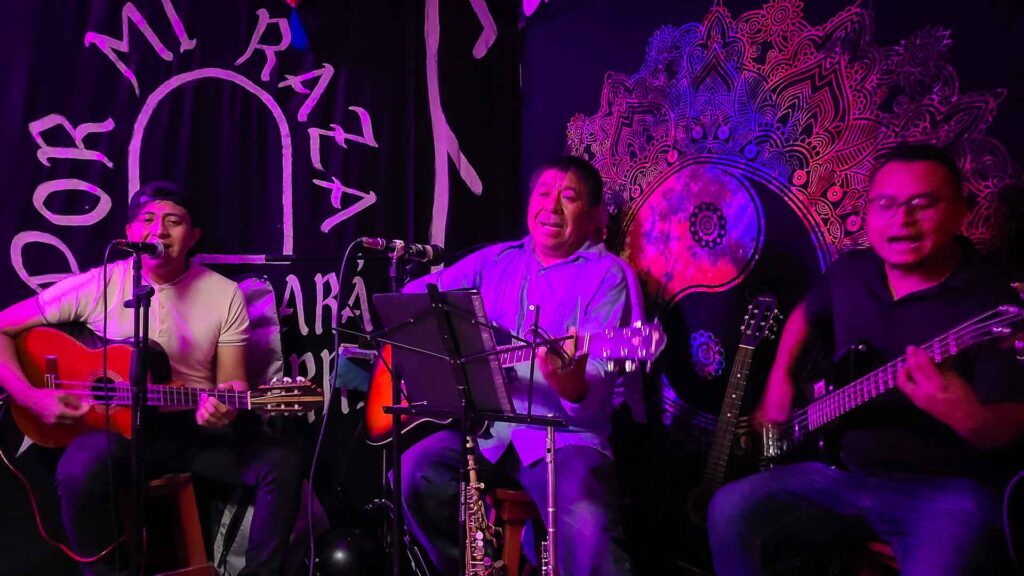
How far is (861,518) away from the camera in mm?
2525

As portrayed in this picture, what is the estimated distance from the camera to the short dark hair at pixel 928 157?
2.57 m

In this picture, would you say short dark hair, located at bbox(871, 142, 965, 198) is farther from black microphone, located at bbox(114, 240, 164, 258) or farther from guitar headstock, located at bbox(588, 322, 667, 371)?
black microphone, located at bbox(114, 240, 164, 258)

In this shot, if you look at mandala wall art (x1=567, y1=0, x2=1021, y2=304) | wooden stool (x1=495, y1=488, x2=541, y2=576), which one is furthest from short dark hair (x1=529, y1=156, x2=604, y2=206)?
wooden stool (x1=495, y1=488, x2=541, y2=576)

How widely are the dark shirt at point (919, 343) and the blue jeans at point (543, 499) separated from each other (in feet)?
2.91

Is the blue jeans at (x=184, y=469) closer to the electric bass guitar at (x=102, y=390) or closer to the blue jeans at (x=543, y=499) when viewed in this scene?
the electric bass guitar at (x=102, y=390)

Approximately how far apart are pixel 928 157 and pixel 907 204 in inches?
7.3

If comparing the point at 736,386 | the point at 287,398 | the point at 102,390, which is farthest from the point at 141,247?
the point at 736,386

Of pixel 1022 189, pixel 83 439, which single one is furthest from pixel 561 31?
pixel 83 439

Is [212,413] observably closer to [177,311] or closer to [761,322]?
[177,311]

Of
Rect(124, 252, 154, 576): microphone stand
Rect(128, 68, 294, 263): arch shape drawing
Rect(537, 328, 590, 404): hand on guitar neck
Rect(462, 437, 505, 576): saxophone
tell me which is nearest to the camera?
Rect(537, 328, 590, 404): hand on guitar neck

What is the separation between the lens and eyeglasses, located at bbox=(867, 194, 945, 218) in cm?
256

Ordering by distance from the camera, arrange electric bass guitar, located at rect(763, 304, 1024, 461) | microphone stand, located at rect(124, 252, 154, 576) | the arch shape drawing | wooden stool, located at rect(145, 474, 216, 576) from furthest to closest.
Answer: the arch shape drawing, wooden stool, located at rect(145, 474, 216, 576), microphone stand, located at rect(124, 252, 154, 576), electric bass guitar, located at rect(763, 304, 1024, 461)

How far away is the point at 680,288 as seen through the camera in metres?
3.63

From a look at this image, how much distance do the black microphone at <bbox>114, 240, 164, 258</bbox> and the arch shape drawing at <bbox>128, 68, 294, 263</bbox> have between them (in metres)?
0.77
